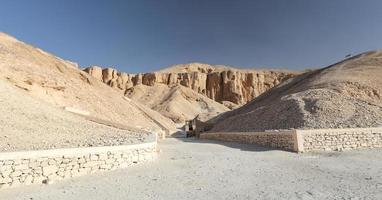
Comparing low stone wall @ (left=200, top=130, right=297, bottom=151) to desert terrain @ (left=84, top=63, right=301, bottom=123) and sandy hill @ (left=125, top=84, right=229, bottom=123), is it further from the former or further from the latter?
desert terrain @ (left=84, top=63, right=301, bottom=123)

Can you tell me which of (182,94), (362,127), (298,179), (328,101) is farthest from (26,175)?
(182,94)

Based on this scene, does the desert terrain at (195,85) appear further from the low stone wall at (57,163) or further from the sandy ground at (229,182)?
the low stone wall at (57,163)

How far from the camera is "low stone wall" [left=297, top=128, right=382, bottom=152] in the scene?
1719cm

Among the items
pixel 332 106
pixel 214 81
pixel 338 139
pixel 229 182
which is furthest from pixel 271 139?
pixel 214 81

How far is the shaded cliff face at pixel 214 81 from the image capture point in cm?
10600

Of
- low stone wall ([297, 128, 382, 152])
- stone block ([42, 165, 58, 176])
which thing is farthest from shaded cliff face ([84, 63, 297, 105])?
stone block ([42, 165, 58, 176])

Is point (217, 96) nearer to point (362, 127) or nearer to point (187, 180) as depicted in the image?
point (362, 127)

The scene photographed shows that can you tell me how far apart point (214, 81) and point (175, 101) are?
4001 cm

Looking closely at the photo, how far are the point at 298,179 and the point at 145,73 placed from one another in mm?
104089

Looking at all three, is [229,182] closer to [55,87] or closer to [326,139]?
[326,139]

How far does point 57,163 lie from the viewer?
32.4 ft

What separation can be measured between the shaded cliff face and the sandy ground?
90791 millimetres

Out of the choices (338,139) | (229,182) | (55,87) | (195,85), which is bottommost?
(229,182)

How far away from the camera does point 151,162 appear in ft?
45.2
